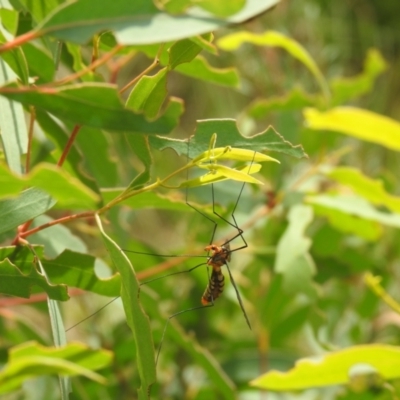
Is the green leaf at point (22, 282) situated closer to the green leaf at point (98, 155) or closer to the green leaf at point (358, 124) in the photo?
the green leaf at point (98, 155)

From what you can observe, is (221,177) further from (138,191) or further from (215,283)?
(215,283)

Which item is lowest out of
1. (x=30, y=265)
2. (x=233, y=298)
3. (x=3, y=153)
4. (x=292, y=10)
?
(x=233, y=298)

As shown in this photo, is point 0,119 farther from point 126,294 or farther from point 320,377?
point 320,377

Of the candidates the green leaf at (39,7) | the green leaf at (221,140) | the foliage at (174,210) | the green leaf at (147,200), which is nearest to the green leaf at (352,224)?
the foliage at (174,210)

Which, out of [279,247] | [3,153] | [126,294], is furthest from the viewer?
[279,247]

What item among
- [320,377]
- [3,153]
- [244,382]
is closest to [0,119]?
[3,153]
